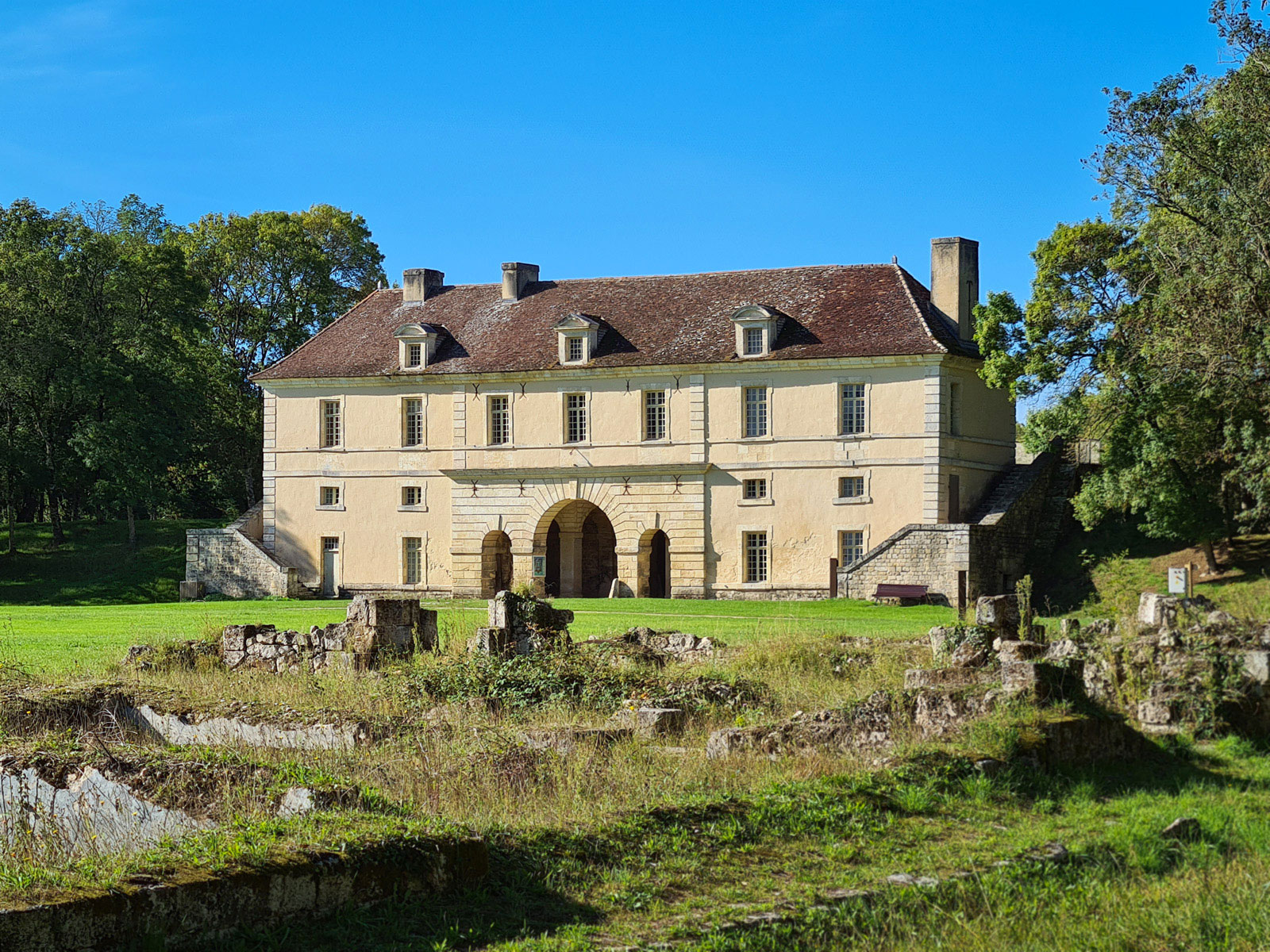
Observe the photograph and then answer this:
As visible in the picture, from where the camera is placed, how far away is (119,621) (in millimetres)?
30828

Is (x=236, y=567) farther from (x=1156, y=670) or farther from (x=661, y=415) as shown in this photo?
(x=1156, y=670)

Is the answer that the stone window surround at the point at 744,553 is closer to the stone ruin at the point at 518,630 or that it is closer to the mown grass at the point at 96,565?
the mown grass at the point at 96,565

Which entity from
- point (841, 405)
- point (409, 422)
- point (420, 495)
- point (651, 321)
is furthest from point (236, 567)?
point (841, 405)

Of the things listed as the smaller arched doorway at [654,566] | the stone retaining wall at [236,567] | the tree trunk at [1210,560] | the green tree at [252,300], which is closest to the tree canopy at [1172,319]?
the tree trunk at [1210,560]

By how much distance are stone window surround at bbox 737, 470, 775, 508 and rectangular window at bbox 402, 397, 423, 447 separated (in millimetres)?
11228

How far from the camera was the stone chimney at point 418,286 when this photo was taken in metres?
48.8

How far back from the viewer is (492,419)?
44.9m

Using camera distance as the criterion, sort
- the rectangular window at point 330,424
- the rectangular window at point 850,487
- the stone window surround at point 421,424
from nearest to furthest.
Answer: the rectangular window at point 850,487, the stone window surround at point 421,424, the rectangular window at point 330,424

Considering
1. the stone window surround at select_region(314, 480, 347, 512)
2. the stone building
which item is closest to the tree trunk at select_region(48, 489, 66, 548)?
the stone building

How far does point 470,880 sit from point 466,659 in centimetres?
992

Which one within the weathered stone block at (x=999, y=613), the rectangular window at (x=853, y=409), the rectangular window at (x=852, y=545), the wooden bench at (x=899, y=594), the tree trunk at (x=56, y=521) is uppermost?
the rectangular window at (x=853, y=409)

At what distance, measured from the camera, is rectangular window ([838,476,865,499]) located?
40781 mm

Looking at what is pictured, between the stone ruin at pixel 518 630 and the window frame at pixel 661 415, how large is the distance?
23283 mm

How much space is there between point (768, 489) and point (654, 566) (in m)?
5.88
